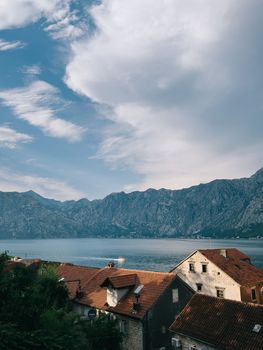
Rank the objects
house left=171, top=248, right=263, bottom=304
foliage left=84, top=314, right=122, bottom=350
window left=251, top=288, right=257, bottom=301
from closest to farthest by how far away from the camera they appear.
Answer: foliage left=84, top=314, right=122, bottom=350 < house left=171, top=248, right=263, bottom=304 < window left=251, top=288, right=257, bottom=301

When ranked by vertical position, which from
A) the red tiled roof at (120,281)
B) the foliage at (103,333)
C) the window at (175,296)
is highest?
the red tiled roof at (120,281)

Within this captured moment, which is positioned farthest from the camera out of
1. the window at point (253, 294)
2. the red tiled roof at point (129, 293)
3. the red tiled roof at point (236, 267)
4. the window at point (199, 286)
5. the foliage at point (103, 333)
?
the window at point (199, 286)

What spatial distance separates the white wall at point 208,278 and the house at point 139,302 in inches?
369

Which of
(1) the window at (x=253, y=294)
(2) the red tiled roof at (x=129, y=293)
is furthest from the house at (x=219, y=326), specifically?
(1) the window at (x=253, y=294)

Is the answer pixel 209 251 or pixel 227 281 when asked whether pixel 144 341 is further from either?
pixel 209 251

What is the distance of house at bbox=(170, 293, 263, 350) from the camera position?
27.3 metres

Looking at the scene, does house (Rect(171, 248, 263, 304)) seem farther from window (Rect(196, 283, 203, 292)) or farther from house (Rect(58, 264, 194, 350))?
house (Rect(58, 264, 194, 350))

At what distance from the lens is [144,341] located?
116 ft

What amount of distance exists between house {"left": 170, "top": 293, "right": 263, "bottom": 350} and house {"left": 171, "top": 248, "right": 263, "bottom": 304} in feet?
52.8

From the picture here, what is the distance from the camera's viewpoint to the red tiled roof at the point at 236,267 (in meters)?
49.4

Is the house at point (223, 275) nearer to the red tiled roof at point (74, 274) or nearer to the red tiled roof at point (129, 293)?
the red tiled roof at point (129, 293)

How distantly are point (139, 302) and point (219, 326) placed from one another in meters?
10.5

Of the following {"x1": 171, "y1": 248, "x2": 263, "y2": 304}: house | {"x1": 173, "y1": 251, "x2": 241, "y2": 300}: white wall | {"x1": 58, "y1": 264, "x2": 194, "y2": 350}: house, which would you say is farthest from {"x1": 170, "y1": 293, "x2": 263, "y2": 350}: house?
{"x1": 171, "y1": 248, "x2": 263, "y2": 304}: house

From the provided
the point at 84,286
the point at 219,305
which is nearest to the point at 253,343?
the point at 219,305
